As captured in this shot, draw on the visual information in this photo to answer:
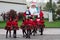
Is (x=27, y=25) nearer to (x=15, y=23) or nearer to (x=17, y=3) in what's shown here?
(x=15, y=23)

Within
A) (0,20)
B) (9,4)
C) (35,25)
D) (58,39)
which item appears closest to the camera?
(58,39)

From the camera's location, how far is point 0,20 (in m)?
34.6

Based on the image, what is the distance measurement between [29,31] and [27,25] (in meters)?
0.39

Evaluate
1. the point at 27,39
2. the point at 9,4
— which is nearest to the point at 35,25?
the point at 27,39

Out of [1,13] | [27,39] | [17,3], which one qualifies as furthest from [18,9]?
[27,39]

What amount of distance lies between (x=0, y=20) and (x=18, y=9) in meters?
4.67

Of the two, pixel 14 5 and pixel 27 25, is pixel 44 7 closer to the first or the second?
pixel 14 5

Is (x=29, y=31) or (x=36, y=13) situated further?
(x=36, y=13)

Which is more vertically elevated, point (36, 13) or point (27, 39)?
point (36, 13)

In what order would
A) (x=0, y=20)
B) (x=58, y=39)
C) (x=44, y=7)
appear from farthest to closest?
(x=44, y=7), (x=0, y=20), (x=58, y=39)

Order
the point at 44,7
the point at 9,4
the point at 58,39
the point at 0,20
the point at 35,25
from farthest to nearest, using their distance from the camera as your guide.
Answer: the point at 44,7 → the point at 9,4 → the point at 0,20 → the point at 35,25 → the point at 58,39

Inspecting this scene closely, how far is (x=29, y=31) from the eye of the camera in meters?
17.9

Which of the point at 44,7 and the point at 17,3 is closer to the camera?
the point at 17,3

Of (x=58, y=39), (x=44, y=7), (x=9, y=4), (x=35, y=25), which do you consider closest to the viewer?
(x=58, y=39)
